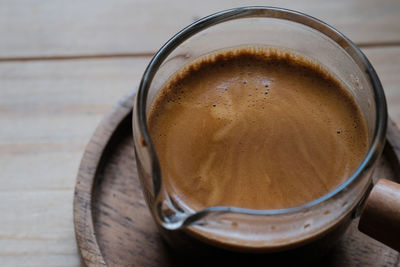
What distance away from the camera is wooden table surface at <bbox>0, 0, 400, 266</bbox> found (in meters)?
0.99

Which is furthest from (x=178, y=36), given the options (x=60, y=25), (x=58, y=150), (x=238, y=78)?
(x=60, y=25)

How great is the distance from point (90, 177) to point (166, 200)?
26cm

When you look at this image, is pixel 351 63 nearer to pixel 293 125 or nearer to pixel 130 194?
pixel 293 125

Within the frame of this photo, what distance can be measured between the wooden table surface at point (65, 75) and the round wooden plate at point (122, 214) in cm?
9

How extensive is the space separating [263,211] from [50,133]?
0.59m

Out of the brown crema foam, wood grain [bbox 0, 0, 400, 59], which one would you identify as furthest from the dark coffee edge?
wood grain [bbox 0, 0, 400, 59]

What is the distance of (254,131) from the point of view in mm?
858

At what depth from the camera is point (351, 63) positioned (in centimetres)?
83

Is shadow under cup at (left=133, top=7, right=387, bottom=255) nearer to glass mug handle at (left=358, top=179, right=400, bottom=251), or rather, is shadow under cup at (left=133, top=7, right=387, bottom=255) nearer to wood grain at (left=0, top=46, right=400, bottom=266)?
glass mug handle at (left=358, top=179, right=400, bottom=251)

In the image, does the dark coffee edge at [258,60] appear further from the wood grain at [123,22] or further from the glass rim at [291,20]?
the wood grain at [123,22]

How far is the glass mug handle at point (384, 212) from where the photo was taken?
73 centimetres

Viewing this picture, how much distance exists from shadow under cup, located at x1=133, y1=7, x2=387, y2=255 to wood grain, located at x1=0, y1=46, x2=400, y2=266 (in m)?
0.24

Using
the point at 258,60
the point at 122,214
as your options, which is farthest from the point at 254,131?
the point at 122,214

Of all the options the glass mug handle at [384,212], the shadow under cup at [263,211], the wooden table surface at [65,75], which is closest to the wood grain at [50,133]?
the wooden table surface at [65,75]
